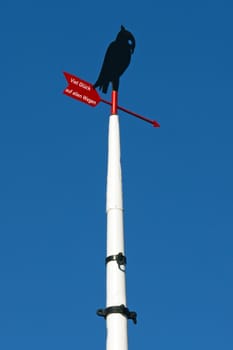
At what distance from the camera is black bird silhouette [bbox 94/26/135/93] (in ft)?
41.8

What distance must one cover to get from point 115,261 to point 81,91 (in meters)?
3.82

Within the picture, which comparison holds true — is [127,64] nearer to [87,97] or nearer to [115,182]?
[87,97]

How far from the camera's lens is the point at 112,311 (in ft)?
31.4

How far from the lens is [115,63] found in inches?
502

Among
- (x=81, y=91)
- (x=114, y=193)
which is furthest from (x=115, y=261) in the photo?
(x=81, y=91)

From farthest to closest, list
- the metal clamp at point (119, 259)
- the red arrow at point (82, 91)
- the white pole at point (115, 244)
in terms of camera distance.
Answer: the red arrow at point (82, 91) → the metal clamp at point (119, 259) → the white pole at point (115, 244)

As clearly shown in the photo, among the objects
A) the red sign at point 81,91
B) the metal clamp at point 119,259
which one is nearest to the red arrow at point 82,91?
the red sign at point 81,91

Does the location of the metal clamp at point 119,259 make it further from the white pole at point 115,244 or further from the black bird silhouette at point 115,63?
the black bird silhouette at point 115,63

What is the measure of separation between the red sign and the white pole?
536 millimetres

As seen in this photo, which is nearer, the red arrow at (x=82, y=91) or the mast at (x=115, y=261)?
the mast at (x=115, y=261)

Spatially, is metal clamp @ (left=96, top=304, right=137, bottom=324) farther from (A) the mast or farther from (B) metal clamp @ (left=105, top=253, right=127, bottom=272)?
(B) metal clamp @ (left=105, top=253, right=127, bottom=272)

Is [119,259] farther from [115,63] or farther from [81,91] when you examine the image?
[115,63]

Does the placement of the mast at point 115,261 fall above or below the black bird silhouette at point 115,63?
below

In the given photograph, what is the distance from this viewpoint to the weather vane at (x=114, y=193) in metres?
9.52
